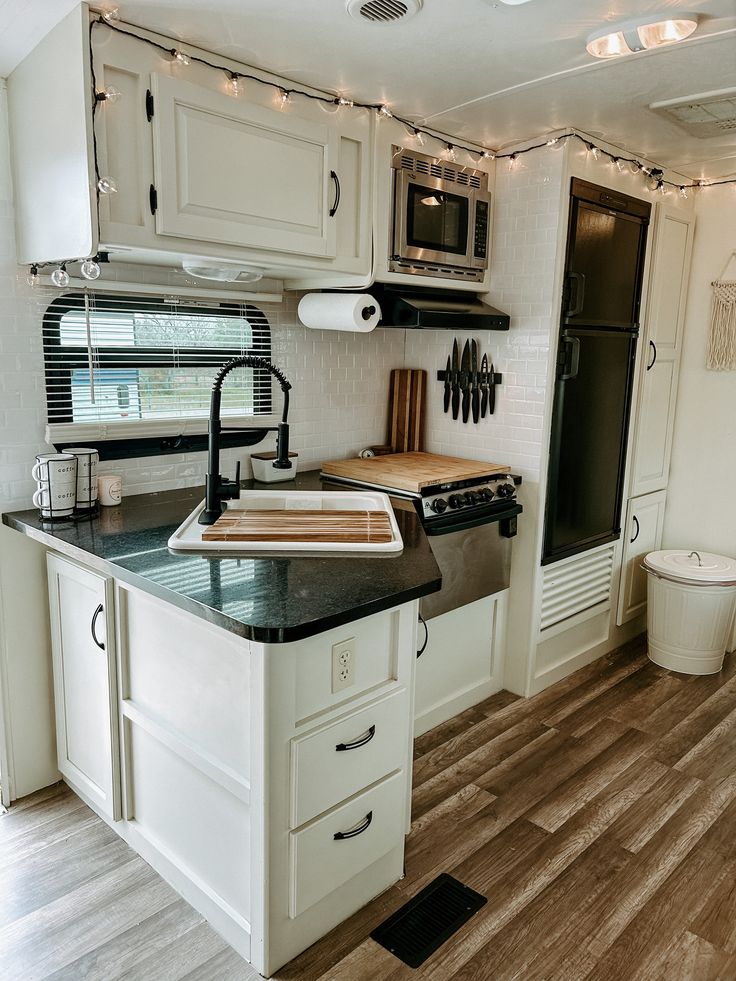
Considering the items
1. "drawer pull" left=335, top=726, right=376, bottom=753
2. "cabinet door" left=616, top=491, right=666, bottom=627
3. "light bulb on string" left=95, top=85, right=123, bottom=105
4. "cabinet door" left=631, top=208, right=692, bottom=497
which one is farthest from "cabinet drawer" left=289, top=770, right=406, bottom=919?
"cabinet door" left=631, top=208, right=692, bottom=497

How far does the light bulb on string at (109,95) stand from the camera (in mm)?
1928

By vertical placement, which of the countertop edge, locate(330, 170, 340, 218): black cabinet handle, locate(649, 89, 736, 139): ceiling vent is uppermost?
locate(649, 89, 736, 139): ceiling vent

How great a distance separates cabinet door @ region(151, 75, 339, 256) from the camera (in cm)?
208

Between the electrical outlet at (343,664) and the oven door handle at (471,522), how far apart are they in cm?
95

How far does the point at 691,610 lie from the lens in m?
3.57

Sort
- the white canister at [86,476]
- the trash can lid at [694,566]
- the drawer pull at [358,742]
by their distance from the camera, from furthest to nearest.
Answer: the trash can lid at [694,566] → the white canister at [86,476] → the drawer pull at [358,742]

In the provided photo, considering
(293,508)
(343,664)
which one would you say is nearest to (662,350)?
(293,508)

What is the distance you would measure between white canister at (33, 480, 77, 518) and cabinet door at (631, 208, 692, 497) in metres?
2.69

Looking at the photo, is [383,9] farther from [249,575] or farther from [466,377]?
[466,377]

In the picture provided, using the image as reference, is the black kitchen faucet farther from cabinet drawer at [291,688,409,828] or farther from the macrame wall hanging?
the macrame wall hanging

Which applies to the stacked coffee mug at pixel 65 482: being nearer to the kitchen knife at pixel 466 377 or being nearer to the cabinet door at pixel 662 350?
the kitchen knife at pixel 466 377

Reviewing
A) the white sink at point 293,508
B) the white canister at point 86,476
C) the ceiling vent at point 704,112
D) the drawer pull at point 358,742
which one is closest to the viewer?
the drawer pull at point 358,742

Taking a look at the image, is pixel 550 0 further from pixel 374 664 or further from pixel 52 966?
pixel 52 966

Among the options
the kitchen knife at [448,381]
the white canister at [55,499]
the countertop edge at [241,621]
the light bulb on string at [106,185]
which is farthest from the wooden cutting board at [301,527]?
the kitchen knife at [448,381]
